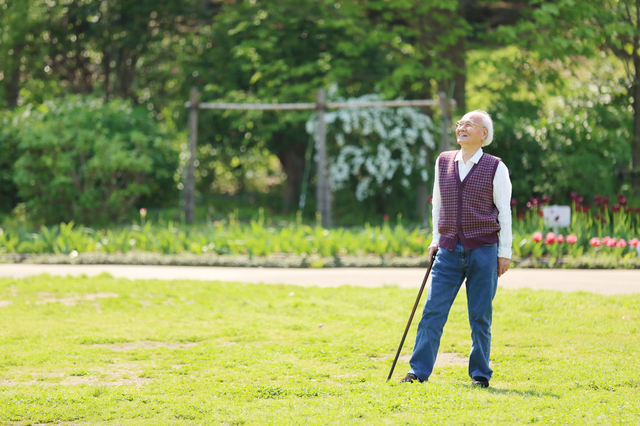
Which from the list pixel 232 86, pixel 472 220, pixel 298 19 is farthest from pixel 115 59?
pixel 472 220

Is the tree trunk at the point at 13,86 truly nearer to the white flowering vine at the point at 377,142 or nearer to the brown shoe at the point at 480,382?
the white flowering vine at the point at 377,142

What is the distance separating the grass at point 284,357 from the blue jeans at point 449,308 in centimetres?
14

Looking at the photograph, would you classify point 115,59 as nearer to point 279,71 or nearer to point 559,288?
point 279,71

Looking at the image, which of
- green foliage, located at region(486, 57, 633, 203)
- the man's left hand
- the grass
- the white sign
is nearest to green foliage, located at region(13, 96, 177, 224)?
the grass

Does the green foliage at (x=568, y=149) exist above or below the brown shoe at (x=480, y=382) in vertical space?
above

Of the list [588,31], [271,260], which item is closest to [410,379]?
[271,260]

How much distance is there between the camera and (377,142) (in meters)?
13.9

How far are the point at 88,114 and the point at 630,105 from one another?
964 centimetres

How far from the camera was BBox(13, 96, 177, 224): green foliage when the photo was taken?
39.2 ft

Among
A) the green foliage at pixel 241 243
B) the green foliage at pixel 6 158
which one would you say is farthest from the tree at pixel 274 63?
the green foliage at pixel 241 243

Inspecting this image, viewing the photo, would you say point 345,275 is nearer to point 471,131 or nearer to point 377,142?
point 471,131

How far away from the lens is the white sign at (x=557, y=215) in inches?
360

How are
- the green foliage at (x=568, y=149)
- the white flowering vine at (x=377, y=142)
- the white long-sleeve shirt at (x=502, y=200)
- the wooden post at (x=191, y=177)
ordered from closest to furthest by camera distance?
the white long-sleeve shirt at (x=502, y=200) < the green foliage at (x=568, y=149) < the wooden post at (x=191, y=177) < the white flowering vine at (x=377, y=142)

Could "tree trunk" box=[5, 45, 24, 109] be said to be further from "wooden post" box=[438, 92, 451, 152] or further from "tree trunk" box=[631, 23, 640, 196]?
"tree trunk" box=[631, 23, 640, 196]
